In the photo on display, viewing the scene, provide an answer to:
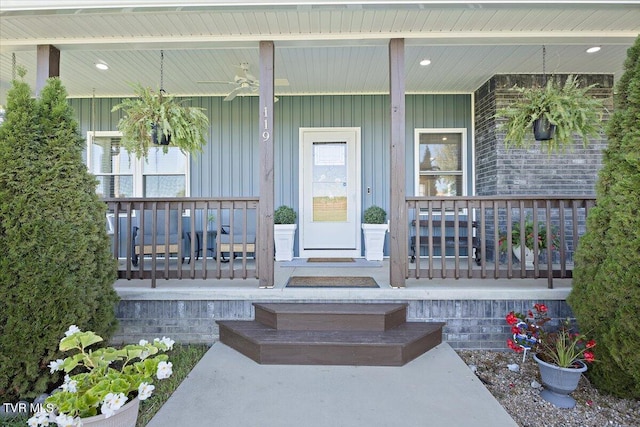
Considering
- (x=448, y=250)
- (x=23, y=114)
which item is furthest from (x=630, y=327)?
(x=23, y=114)

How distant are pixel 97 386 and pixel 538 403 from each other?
264cm

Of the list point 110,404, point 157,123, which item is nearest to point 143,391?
point 110,404

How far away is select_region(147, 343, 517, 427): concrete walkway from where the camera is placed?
1.95 m

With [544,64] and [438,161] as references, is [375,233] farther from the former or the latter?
[544,64]

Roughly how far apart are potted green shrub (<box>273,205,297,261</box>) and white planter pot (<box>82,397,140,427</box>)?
3.40m

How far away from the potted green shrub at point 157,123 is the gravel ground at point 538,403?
132 inches

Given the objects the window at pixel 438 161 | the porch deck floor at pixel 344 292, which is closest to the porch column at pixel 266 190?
the porch deck floor at pixel 344 292

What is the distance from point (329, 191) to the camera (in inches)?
219

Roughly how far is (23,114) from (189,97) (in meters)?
3.52

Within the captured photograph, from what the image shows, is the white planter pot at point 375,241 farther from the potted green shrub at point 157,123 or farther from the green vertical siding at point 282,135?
the potted green shrub at point 157,123

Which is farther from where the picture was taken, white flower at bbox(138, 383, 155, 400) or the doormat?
the doormat

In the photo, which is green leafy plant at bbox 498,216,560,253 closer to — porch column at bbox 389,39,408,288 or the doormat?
porch column at bbox 389,39,408,288

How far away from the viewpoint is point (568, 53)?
13.5ft

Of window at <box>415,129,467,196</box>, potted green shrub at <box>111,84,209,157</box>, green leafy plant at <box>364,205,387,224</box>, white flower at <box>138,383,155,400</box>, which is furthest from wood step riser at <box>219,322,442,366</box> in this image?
window at <box>415,129,467,196</box>
